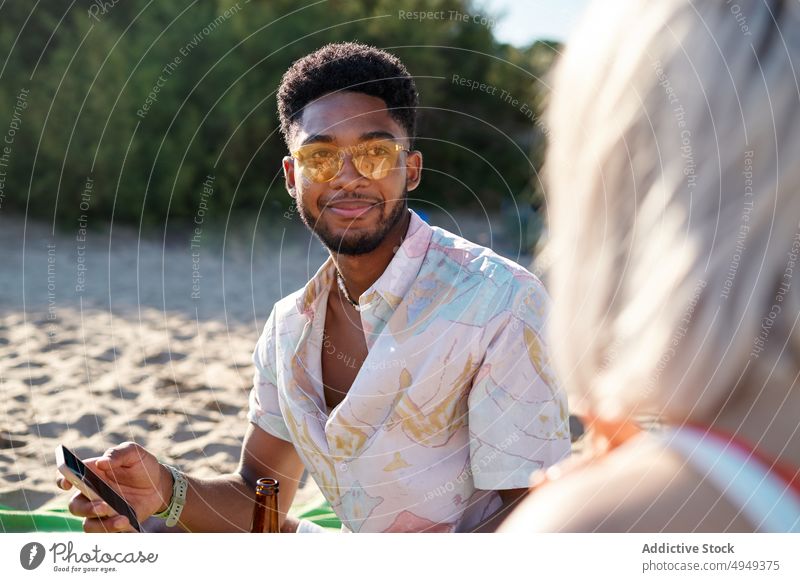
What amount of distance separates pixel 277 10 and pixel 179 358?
4.47 meters

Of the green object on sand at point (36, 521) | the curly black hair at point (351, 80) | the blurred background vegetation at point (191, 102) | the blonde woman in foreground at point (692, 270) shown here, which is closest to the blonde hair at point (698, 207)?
the blonde woman in foreground at point (692, 270)

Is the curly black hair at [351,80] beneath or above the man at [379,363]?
above

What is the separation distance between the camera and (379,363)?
1.84 metres

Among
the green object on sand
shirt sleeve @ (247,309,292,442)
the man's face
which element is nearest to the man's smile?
the man's face

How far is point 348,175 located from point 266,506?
74 cm

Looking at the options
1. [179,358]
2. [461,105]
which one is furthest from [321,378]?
[461,105]

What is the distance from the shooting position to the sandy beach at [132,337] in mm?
3449

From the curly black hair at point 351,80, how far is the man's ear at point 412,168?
6cm

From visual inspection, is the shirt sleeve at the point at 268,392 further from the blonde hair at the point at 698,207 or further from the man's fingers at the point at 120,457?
the blonde hair at the point at 698,207

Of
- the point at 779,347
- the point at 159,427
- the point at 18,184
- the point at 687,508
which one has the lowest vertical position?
the point at 159,427

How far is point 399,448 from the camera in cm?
184

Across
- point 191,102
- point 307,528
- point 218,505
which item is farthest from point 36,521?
point 191,102

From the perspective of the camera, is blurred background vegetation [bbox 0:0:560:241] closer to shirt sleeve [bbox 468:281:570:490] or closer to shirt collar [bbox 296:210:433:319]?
shirt collar [bbox 296:210:433:319]
